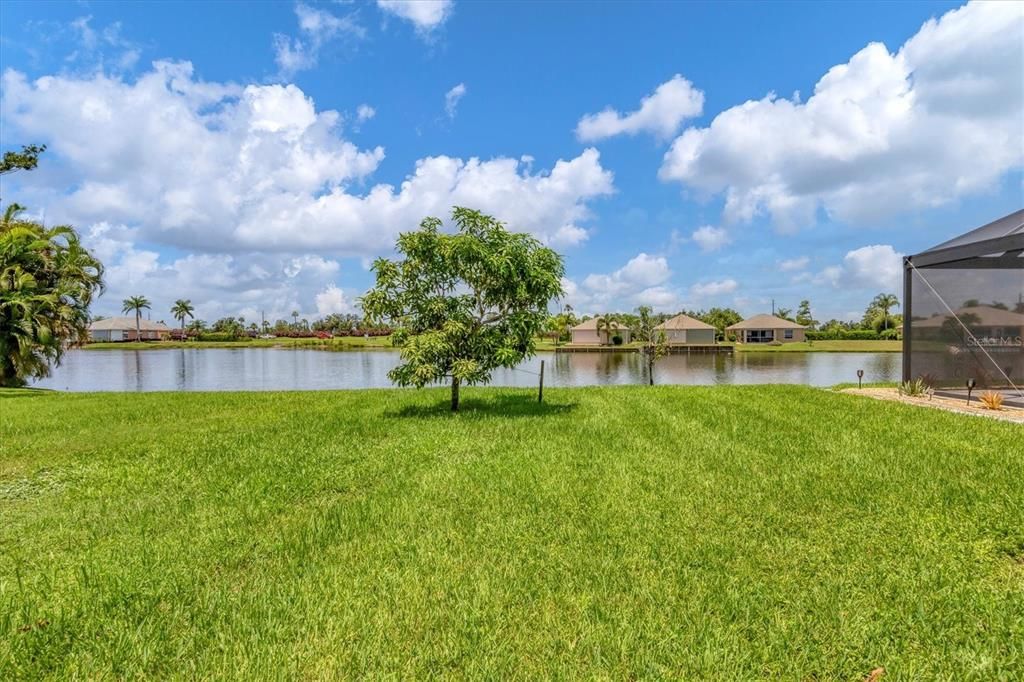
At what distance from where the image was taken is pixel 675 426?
8.15 metres

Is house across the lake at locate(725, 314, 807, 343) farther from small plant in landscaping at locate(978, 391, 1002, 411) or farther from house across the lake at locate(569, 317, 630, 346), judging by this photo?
small plant in landscaping at locate(978, 391, 1002, 411)

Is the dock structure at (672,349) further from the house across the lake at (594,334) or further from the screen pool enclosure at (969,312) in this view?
the screen pool enclosure at (969,312)

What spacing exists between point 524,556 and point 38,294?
22.2 m

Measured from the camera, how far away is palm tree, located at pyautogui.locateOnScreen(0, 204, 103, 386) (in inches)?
664

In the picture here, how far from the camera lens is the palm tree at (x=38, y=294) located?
55.3ft

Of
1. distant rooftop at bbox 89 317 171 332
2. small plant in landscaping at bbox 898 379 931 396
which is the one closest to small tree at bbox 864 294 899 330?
small plant in landscaping at bbox 898 379 931 396

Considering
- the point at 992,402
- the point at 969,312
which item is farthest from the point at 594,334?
the point at 992,402

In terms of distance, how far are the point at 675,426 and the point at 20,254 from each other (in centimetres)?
2286

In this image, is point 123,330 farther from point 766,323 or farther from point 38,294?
point 766,323

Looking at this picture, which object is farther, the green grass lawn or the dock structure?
the dock structure

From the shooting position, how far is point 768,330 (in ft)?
220

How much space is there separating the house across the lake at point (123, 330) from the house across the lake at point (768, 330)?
101396 millimetres

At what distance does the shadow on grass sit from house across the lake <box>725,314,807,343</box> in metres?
64.1

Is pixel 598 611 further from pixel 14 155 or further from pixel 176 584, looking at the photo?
pixel 14 155
